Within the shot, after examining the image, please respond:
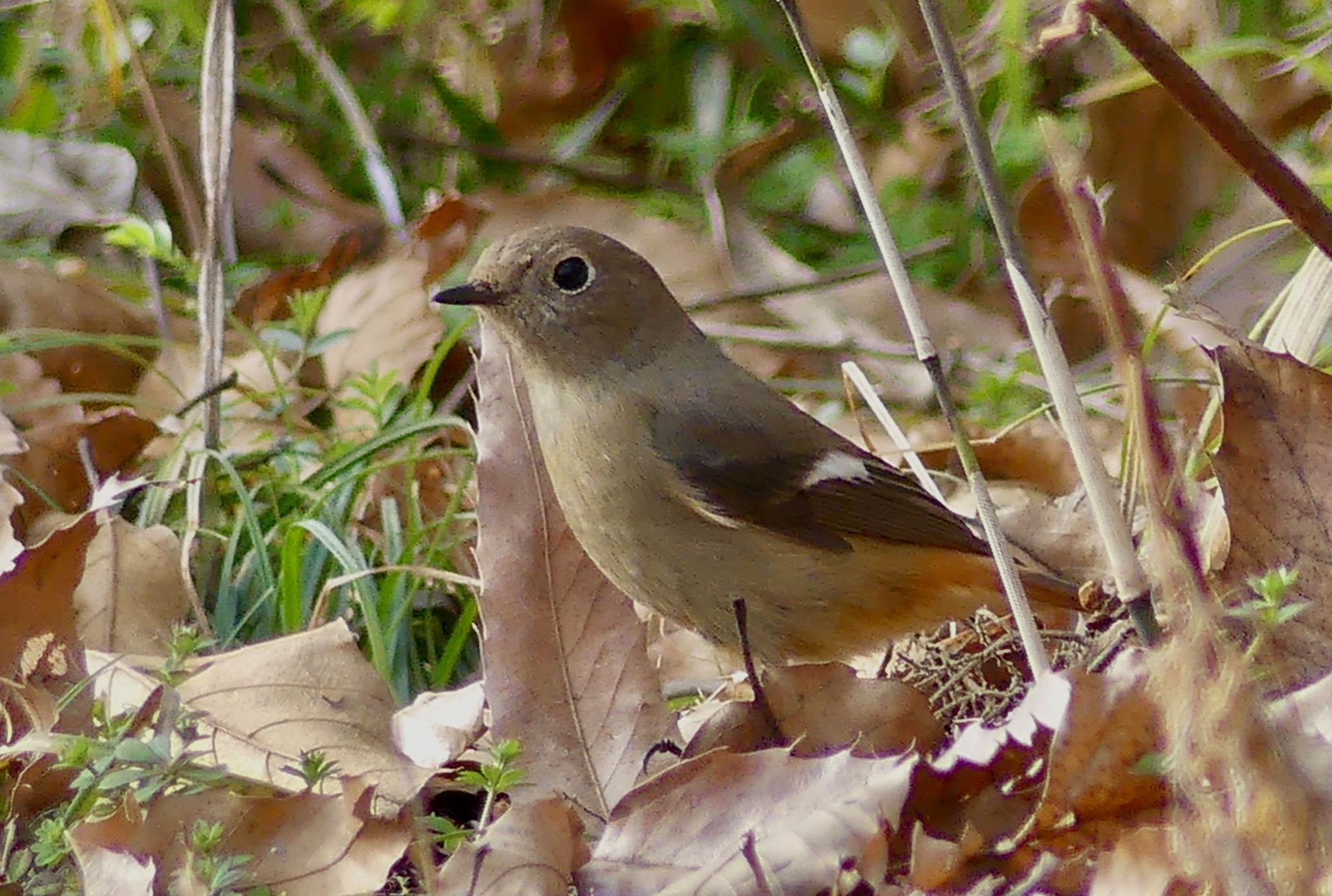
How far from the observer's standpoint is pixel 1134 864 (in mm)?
1901

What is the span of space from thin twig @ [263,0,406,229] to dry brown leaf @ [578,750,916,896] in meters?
3.46

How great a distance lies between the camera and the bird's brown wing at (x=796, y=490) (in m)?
3.37

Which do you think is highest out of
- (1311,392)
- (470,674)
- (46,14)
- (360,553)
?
(46,14)

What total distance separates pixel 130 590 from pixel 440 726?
0.98 m

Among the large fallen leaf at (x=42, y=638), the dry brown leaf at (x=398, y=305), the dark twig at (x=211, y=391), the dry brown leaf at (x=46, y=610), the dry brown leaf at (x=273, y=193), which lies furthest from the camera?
the dry brown leaf at (x=273, y=193)

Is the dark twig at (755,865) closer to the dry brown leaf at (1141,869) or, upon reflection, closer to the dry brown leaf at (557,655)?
the dry brown leaf at (1141,869)

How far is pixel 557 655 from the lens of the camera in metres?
2.78

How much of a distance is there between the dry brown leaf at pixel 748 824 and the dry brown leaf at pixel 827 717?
209 mm

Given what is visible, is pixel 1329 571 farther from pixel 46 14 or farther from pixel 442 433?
pixel 46 14

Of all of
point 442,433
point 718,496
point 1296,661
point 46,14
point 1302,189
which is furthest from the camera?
point 46,14

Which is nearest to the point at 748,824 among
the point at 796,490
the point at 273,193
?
the point at 796,490

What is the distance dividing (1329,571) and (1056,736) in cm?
71

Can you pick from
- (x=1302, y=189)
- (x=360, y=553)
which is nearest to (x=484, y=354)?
(x=360, y=553)

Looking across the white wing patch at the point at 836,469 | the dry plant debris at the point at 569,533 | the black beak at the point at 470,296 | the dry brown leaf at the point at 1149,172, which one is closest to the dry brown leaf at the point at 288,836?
the dry plant debris at the point at 569,533
